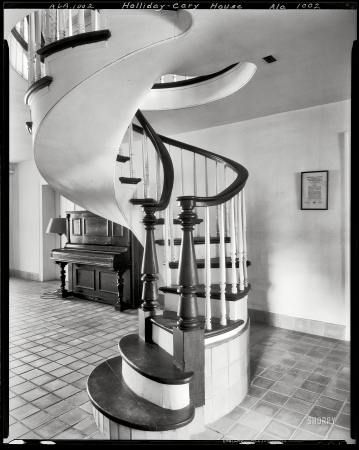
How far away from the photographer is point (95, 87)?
79.6 inches

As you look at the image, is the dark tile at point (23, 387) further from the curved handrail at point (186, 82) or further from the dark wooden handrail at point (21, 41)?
the curved handrail at point (186, 82)

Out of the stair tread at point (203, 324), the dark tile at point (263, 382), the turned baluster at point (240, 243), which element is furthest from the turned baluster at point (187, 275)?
the dark tile at point (263, 382)

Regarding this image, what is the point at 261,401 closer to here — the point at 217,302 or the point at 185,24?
the point at 217,302

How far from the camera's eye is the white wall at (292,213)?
3.41m

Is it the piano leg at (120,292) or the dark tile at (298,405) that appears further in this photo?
the piano leg at (120,292)

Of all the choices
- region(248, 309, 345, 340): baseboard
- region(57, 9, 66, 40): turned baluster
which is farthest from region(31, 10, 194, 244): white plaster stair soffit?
region(248, 309, 345, 340): baseboard

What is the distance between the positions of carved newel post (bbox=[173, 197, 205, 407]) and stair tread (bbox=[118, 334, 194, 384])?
72mm

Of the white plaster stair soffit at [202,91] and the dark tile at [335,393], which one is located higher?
the white plaster stair soffit at [202,91]

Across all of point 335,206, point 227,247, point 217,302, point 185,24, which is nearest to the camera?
point 185,24

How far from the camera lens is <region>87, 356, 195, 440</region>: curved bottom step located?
5.25 feet

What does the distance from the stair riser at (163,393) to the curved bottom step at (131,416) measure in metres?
0.02

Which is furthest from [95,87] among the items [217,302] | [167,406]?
[167,406]
